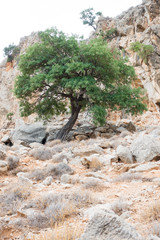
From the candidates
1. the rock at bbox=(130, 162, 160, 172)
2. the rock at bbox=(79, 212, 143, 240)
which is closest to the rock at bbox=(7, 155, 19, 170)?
the rock at bbox=(130, 162, 160, 172)

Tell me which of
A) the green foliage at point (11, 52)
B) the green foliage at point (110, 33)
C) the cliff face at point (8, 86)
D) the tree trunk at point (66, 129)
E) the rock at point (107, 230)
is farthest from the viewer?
the green foliage at point (11, 52)

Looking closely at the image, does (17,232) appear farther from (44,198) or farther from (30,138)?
(30,138)

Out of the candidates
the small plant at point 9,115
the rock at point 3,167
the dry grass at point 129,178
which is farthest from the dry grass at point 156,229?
the small plant at point 9,115

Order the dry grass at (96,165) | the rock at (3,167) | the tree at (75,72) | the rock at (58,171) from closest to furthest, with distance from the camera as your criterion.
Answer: the rock at (58,171)
the rock at (3,167)
the dry grass at (96,165)
the tree at (75,72)

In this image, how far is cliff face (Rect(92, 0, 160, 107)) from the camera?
1794cm

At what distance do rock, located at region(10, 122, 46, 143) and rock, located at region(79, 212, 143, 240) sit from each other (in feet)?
39.1

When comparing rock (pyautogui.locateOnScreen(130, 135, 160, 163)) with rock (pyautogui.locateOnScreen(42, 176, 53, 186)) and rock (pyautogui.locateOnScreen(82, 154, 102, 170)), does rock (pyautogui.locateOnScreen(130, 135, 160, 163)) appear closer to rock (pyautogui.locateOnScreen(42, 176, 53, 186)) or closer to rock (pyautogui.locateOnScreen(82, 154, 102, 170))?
rock (pyautogui.locateOnScreen(82, 154, 102, 170))

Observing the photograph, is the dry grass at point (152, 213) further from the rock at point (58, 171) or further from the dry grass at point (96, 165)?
the dry grass at point (96, 165)

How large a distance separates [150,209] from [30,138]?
11712 mm

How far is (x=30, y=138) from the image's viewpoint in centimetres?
1359

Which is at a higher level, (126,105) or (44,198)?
(126,105)

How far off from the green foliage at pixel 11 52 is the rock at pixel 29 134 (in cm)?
2673

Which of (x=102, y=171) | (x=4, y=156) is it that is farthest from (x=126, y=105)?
(x=4, y=156)

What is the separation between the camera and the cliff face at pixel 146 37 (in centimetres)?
1794
